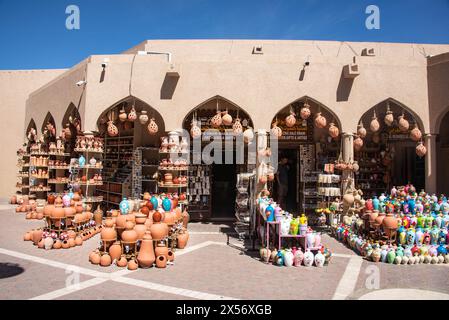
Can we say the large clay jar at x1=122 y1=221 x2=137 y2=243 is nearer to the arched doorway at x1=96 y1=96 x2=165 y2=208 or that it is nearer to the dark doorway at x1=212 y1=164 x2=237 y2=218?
the arched doorway at x1=96 y1=96 x2=165 y2=208

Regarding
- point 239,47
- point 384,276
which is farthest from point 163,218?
point 239,47

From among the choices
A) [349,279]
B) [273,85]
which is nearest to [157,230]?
[349,279]

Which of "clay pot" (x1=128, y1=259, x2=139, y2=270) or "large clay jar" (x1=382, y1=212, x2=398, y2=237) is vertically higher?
"large clay jar" (x1=382, y1=212, x2=398, y2=237)

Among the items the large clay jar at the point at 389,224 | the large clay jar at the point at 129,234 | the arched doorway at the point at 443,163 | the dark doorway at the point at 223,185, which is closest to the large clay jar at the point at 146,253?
the large clay jar at the point at 129,234

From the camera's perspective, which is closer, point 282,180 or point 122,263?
point 122,263

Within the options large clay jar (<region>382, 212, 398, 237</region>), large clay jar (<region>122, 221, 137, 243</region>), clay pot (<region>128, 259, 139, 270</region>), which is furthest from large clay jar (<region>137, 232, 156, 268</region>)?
large clay jar (<region>382, 212, 398, 237</region>)

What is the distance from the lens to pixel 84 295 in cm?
525

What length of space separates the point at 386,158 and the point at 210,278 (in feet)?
31.7

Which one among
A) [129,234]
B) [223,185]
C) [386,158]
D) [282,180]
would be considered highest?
[386,158]

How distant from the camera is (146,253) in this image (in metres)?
6.80

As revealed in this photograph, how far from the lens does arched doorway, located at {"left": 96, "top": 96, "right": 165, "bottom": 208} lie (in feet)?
41.9

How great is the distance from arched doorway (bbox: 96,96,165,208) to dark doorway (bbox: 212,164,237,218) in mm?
2680

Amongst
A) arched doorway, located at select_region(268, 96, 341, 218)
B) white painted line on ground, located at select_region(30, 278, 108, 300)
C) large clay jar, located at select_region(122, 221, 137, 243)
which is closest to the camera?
white painted line on ground, located at select_region(30, 278, 108, 300)

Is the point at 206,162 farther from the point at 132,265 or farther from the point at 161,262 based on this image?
the point at 132,265
